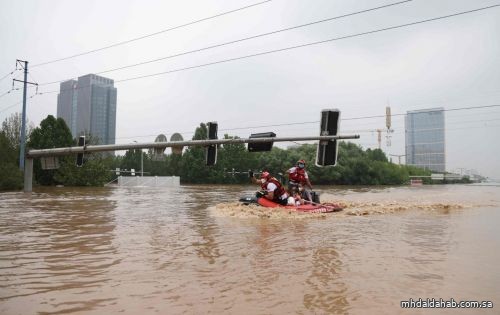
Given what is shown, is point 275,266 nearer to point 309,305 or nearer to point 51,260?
point 309,305

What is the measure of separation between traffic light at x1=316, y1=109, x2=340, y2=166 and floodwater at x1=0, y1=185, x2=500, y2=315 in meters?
4.23

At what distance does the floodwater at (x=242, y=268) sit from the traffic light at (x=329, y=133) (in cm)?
423

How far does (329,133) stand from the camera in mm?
14570

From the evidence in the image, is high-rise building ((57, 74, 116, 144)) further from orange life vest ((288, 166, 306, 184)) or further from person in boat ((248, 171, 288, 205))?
orange life vest ((288, 166, 306, 184))

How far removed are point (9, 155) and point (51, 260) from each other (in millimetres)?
35515

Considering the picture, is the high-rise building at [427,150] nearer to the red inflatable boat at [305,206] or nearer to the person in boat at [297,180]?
the person in boat at [297,180]

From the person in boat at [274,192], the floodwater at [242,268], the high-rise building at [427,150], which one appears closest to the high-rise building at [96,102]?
the person in boat at [274,192]

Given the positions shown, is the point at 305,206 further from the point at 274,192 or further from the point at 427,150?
the point at 427,150

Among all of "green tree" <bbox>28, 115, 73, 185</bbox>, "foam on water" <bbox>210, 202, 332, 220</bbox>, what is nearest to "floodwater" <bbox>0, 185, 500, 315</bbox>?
"foam on water" <bbox>210, 202, 332, 220</bbox>

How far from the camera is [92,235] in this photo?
888 centimetres

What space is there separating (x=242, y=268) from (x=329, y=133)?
9624mm

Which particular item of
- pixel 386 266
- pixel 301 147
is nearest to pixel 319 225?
pixel 386 266

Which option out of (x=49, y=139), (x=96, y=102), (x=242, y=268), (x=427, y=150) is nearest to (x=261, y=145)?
(x=242, y=268)

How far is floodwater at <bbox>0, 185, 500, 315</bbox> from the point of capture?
14.0 ft
